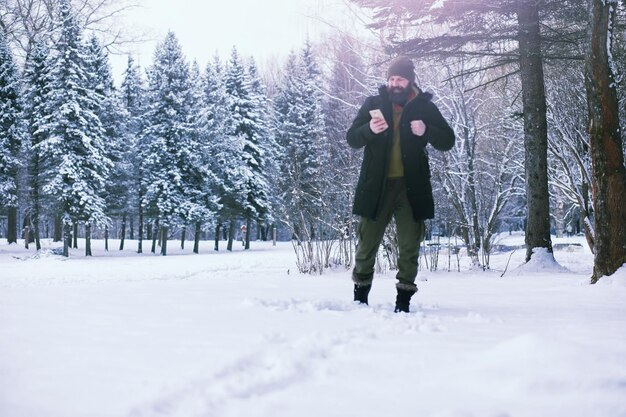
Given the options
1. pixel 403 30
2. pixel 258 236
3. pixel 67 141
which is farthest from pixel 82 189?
pixel 258 236

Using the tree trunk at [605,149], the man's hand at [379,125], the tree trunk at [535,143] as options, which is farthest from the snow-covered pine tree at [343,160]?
the man's hand at [379,125]

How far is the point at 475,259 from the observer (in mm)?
9586

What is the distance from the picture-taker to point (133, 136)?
1312 inches

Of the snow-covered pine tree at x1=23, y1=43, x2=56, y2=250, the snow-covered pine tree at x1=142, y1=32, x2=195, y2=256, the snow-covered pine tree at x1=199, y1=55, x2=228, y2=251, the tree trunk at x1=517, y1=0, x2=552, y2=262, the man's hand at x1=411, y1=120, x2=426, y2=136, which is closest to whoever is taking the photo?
the man's hand at x1=411, y1=120, x2=426, y2=136

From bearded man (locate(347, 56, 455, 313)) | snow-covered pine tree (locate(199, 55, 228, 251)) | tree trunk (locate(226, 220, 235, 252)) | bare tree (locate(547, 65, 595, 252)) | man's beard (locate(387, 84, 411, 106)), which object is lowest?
tree trunk (locate(226, 220, 235, 252))

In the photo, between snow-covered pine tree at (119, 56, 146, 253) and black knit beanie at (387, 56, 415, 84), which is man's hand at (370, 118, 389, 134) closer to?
black knit beanie at (387, 56, 415, 84)

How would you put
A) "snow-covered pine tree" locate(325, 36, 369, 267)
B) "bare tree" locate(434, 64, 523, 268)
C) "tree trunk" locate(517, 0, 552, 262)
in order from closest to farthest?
"tree trunk" locate(517, 0, 552, 262), "snow-covered pine tree" locate(325, 36, 369, 267), "bare tree" locate(434, 64, 523, 268)

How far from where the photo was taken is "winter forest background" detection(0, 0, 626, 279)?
336 inches

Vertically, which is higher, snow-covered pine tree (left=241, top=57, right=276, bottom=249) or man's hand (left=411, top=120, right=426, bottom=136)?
snow-covered pine tree (left=241, top=57, right=276, bottom=249)

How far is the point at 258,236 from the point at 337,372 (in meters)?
48.7

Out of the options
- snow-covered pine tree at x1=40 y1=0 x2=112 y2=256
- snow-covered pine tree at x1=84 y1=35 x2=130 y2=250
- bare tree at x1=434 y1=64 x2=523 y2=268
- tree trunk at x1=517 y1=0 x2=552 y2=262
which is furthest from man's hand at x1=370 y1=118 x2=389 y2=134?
snow-covered pine tree at x1=84 y1=35 x2=130 y2=250

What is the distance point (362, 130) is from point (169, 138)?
28135 millimetres

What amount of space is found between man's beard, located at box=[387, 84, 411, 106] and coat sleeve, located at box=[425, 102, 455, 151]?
188 millimetres

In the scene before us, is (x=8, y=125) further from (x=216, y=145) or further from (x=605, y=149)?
(x=605, y=149)
